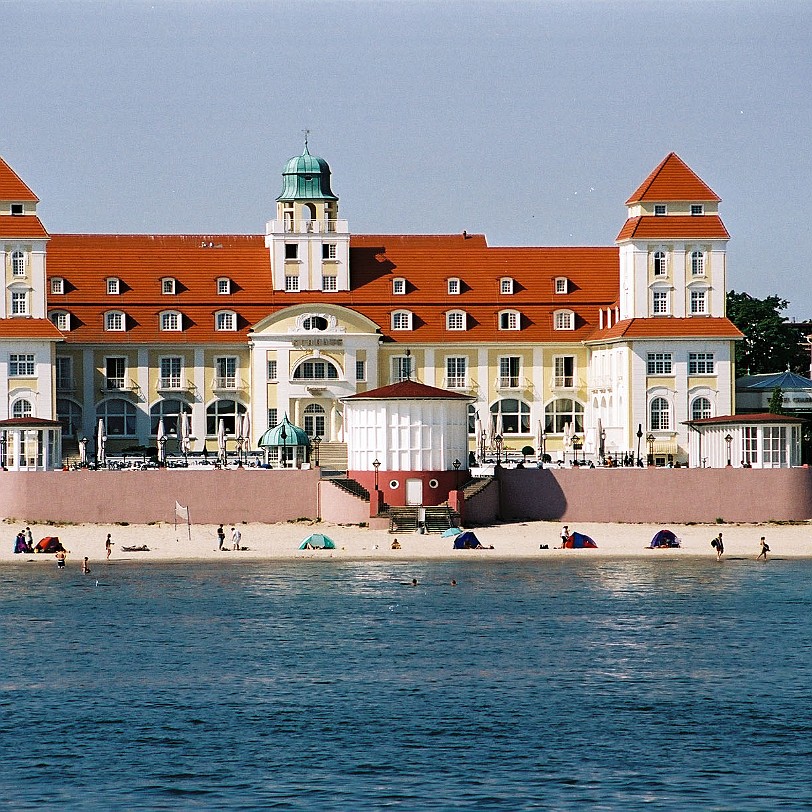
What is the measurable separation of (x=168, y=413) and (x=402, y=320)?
15.5 meters

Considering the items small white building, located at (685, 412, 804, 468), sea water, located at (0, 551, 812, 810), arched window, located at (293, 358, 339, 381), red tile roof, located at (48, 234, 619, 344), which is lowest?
sea water, located at (0, 551, 812, 810)

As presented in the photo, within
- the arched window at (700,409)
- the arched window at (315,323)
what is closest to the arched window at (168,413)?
the arched window at (315,323)

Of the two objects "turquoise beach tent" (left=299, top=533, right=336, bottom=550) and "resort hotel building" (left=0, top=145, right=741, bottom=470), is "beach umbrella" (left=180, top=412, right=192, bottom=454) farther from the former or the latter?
"turquoise beach tent" (left=299, top=533, right=336, bottom=550)

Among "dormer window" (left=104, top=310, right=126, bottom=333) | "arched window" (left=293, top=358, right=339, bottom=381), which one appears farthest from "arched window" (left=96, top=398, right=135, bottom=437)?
"arched window" (left=293, top=358, right=339, bottom=381)

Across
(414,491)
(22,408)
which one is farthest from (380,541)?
(22,408)

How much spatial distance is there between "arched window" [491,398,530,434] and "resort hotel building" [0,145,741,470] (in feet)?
0.34

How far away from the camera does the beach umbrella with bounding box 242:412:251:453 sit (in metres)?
112

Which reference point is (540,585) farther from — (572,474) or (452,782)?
(452,782)

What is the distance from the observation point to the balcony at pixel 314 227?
410 ft

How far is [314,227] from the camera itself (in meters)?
125

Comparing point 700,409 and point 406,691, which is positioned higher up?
point 700,409

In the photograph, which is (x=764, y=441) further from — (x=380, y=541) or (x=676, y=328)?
(x=380, y=541)

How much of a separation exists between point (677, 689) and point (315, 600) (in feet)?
72.3

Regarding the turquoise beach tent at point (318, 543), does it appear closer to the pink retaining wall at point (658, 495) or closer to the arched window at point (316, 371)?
the pink retaining wall at point (658, 495)
